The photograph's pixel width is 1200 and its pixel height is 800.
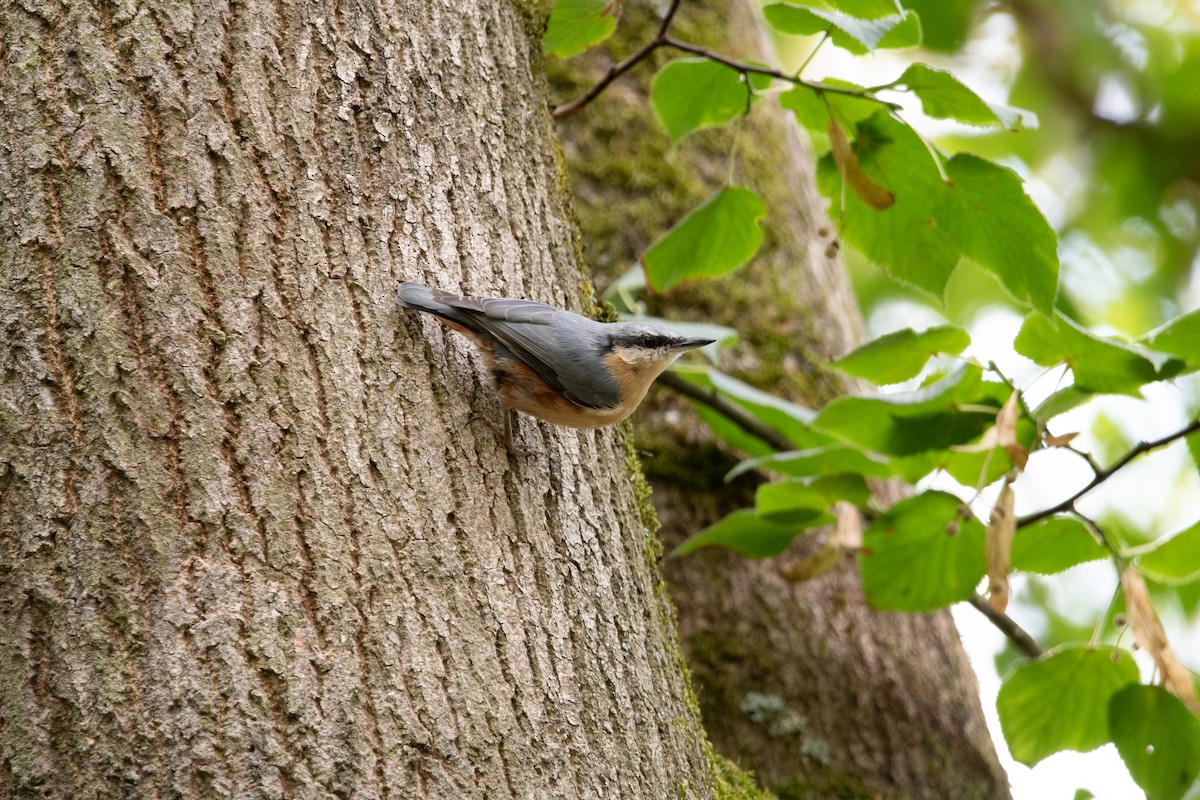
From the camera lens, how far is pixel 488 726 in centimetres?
153

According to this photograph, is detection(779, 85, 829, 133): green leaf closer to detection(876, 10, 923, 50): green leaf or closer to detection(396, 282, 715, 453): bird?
detection(876, 10, 923, 50): green leaf

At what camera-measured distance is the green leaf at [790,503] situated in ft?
8.14

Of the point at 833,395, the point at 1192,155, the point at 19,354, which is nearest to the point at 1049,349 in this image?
the point at 833,395

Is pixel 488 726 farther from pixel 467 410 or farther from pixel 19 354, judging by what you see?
pixel 19 354

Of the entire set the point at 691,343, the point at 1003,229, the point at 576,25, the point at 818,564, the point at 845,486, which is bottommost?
the point at 818,564

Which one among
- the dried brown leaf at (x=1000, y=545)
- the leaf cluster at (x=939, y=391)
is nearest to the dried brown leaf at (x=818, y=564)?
the leaf cluster at (x=939, y=391)

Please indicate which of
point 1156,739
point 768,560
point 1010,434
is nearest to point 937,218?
point 1010,434

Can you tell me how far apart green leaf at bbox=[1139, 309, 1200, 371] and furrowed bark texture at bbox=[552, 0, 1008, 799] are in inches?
29.1

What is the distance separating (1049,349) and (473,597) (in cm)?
138

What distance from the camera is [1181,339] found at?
2.07m

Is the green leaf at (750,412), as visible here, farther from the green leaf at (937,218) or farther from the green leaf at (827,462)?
the green leaf at (937,218)

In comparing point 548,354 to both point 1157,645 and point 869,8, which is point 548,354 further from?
point 1157,645

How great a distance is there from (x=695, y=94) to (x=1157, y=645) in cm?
161

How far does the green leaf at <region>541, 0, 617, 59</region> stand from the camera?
224 cm
